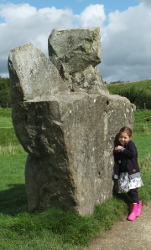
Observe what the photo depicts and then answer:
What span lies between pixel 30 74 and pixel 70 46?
2.00 meters

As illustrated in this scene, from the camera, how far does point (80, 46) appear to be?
27.7 feet

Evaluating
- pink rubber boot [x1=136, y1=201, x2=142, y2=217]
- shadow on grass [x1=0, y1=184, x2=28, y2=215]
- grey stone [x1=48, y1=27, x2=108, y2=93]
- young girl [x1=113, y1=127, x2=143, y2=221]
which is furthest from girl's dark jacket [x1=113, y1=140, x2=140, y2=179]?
shadow on grass [x1=0, y1=184, x2=28, y2=215]

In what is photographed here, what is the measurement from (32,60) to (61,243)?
3.04 meters

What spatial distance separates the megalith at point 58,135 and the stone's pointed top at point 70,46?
1.08 m

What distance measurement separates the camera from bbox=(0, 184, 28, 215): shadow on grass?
8981 millimetres

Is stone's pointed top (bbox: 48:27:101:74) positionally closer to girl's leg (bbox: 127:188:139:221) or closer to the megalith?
the megalith

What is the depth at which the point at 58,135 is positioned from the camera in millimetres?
6391

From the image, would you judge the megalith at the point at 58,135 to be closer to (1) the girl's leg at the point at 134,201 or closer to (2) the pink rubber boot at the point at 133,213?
(1) the girl's leg at the point at 134,201

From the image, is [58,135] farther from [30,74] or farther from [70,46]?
[70,46]

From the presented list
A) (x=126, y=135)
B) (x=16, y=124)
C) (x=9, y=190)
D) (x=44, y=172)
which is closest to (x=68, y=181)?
(x=44, y=172)

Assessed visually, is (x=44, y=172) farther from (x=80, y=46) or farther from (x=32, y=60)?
(x=80, y=46)

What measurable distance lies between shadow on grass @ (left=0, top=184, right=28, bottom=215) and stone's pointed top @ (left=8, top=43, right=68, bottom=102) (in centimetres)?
270

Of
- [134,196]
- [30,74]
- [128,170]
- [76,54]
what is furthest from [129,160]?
[30,74]

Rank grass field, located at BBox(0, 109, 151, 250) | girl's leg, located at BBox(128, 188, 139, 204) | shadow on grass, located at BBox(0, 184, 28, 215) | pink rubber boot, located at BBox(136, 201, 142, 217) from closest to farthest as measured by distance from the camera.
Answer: grass field, located at BBox(0, 109, 151, 250) → pink rubber boot, located at BBox(136, 201, 142, 217) → girl's leg, located at BBox(128, 188, 139, 204) → shadow on grass, located at BBox(0, 184, 28, 215)
